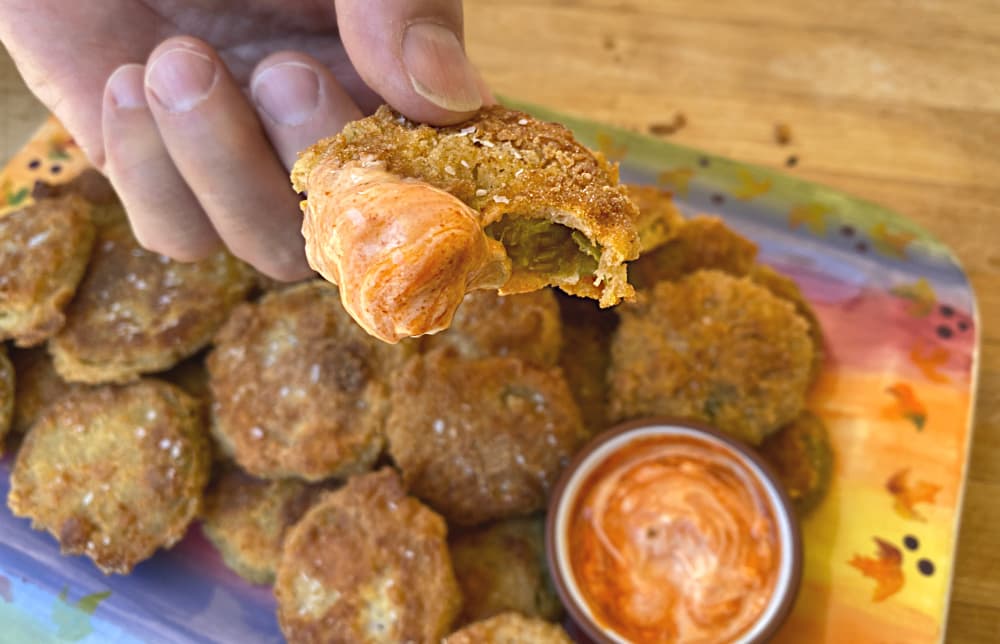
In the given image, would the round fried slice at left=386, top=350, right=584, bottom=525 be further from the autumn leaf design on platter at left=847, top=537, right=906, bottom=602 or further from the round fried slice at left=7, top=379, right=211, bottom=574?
the autumn leaf design on platter at left=847, top=537, right=906, bottom=602

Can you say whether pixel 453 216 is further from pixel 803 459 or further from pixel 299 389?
pixel 803 459

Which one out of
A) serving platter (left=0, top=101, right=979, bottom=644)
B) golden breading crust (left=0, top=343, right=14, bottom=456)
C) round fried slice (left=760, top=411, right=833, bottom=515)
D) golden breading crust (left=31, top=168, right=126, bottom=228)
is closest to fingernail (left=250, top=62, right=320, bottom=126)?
golden breading crust (left=31, top=168, right=126, bottom=228)

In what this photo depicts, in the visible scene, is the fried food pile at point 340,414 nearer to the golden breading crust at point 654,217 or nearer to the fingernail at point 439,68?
the golden breading crust at point 654,217

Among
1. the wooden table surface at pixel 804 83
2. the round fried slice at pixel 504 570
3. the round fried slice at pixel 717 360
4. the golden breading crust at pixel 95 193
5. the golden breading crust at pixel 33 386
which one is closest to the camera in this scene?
the round fried slice at pixel 504 570

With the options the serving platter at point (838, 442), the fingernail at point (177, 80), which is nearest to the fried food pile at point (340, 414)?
the serving platter at point (838, 442)

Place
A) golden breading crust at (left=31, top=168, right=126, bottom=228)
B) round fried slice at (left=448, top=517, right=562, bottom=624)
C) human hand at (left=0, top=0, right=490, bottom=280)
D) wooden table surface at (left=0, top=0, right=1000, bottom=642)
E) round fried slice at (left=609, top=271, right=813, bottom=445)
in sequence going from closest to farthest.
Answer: human hand at (left=0, top=0, right=490, bottom=280)
round fried slice at (left=448, top=517, right=562, bottom=624)
round fried slice at (left=609, top=271, right=813, bottom=445)
golden breading crust at (left=31, top=168, right=126, bottom=228)
wooden table surface at (left=0, top=0, right=1000, bottom=642)

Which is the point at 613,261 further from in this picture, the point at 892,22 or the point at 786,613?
the point at 892,22
